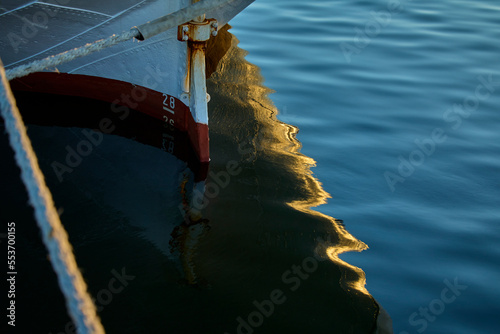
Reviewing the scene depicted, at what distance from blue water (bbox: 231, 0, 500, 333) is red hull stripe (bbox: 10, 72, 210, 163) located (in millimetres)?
716

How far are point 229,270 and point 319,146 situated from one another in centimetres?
142

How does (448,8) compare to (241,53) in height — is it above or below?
above

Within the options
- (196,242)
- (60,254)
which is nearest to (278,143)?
(196,242)

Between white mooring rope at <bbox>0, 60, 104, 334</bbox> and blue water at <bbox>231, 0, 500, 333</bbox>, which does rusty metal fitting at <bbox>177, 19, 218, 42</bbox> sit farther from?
white mooring rope at <bbox>0, 60, 104, 334</bbox>

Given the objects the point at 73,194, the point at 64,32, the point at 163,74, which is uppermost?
the point at 64,32

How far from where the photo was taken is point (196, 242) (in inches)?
101

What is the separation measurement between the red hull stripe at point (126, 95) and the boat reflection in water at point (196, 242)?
126 millimetres

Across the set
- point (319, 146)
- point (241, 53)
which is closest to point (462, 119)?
point (319, 146)

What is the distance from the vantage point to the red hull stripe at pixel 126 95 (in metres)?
3.24

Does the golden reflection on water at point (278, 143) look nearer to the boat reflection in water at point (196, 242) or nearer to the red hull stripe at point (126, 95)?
the boat reflection in water at point (196, 242)

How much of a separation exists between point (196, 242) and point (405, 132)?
74.4 inches

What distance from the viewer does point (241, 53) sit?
512 cm

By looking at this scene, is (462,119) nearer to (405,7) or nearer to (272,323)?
(272,323)

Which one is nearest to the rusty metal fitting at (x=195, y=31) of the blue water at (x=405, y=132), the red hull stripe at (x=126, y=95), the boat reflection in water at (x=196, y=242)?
the red hull stripe at (x=126, y=95)
